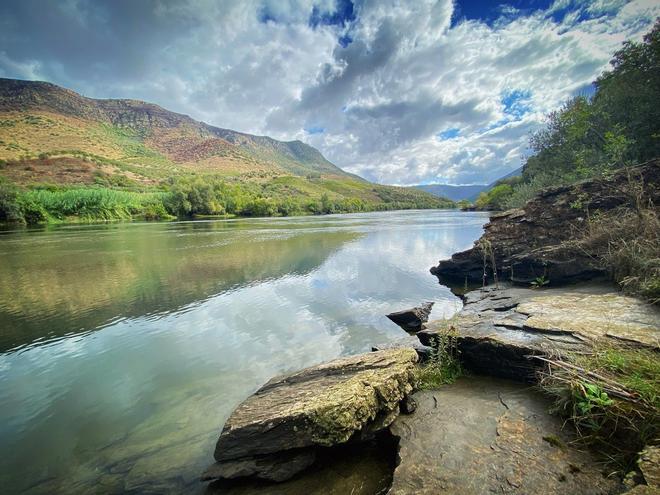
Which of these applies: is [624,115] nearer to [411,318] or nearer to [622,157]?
[622,157]

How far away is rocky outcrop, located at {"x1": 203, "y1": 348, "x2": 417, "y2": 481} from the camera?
16.2 feet

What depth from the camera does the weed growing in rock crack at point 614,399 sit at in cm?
363

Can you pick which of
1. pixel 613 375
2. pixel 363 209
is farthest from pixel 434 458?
pixel 363 209

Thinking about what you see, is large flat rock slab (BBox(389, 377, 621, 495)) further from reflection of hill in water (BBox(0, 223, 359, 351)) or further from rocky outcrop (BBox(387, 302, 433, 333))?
reflection of hill in water (BBox(0, 223, 359, 351))

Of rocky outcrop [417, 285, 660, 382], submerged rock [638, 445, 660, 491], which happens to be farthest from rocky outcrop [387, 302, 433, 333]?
submerged rock [638, 445, 660, 491]

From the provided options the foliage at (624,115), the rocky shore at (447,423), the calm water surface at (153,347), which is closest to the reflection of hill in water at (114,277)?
the calm water surface at (153,347)

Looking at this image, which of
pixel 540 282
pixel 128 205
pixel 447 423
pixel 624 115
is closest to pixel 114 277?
pixel 447 423

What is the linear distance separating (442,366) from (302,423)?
4.33 metres

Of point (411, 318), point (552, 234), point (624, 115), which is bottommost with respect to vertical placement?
point (411, 318)

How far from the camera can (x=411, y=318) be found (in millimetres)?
12781

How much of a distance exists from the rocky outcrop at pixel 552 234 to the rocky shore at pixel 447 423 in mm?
5756

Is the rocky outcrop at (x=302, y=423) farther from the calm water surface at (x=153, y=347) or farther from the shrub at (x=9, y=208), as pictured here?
the shrub at (x=9, y=208)

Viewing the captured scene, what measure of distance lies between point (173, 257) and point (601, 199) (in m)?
32.9

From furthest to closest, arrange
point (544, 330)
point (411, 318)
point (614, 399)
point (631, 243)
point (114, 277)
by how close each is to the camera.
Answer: point (114, 277) → point (411, 318) → point (631, 243) → point (544, 330) → point (614, 399)
